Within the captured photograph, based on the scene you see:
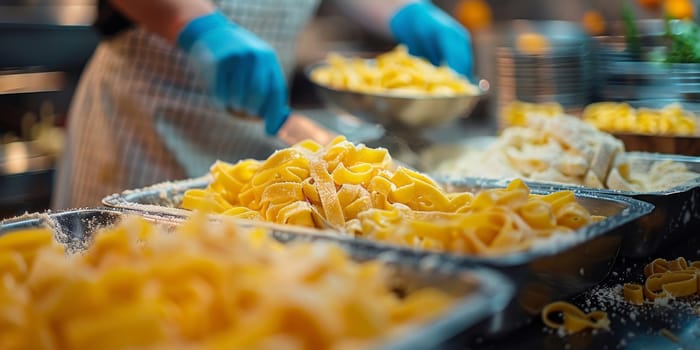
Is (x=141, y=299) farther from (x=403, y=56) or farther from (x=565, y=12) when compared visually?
(x=565, y=12)

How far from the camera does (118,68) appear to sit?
2348mm

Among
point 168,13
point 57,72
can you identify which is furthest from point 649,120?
point 57,72

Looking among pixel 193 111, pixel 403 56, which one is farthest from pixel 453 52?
pixel 193 111

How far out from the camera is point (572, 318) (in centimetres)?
102

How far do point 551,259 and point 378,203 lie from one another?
36 centimetres

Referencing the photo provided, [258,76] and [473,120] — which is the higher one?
[258,76]

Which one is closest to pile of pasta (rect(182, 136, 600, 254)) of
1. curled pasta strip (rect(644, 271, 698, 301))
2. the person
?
curled pasta strip (rect(644, 271, 698, 301))

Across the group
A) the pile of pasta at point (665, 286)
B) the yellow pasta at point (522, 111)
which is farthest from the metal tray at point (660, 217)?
the yellow pasta at point (522, 111)

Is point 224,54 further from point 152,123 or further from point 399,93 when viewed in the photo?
point 399,93

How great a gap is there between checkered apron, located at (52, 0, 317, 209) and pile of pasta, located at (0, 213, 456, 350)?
1.48 metres

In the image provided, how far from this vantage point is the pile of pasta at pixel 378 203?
0.99m

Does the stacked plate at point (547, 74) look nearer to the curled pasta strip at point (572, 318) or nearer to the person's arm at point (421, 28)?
the person's arm at point (421, 28)

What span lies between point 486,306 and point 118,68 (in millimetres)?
1942

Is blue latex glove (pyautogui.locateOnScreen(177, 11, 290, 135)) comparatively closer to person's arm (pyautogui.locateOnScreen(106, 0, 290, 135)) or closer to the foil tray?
person's arm (pyautogui.locateOnScreen(106, 0, 290, 135))
